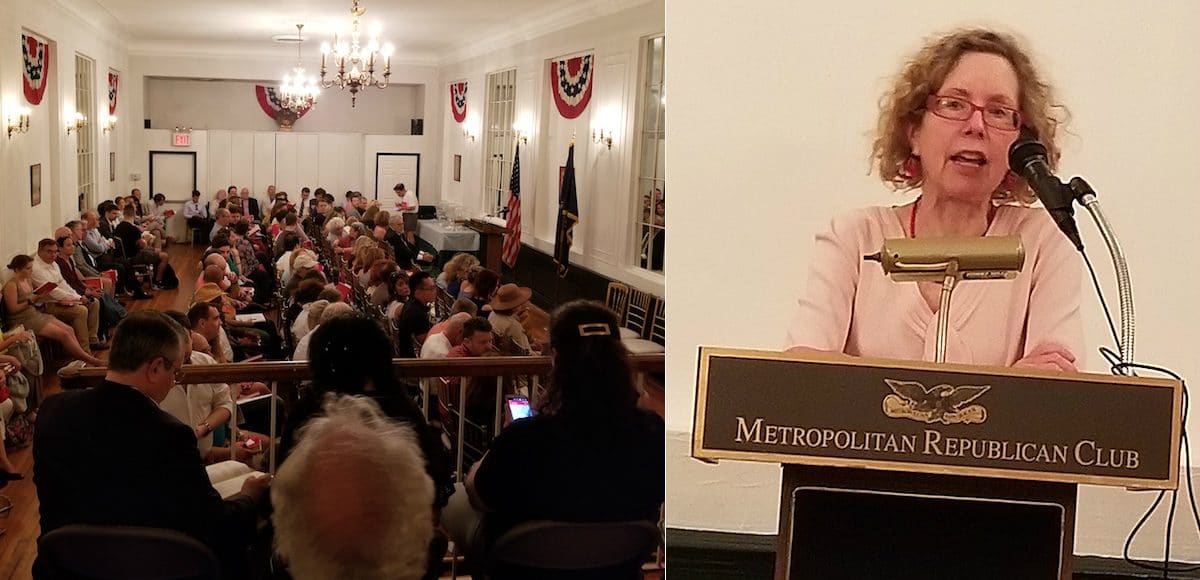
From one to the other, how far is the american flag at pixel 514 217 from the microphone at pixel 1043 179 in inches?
47.4

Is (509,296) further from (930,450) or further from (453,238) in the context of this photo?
(930,450)

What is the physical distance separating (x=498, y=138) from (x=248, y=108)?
366 millimetres

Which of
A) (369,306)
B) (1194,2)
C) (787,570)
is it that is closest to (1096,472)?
(787,570)

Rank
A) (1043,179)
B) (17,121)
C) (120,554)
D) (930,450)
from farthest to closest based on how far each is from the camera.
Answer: (1043,179), (930,450), (120,554), (17,121)

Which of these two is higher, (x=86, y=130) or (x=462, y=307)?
(x=86, y=130)

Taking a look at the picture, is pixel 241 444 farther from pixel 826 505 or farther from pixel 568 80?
pixel 826 505

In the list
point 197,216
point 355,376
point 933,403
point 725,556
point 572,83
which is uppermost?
point 572,83

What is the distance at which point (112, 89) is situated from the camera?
1262mm

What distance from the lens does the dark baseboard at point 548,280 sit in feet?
4.99

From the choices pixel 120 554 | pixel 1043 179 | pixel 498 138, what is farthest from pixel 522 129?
pixel 1043 179

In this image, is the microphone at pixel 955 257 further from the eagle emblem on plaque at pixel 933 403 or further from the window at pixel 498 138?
the window at pixel 498 138

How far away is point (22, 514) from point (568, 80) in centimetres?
97

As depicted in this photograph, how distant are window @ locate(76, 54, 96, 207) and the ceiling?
6 centimetres

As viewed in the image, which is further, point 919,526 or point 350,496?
point 919,526
